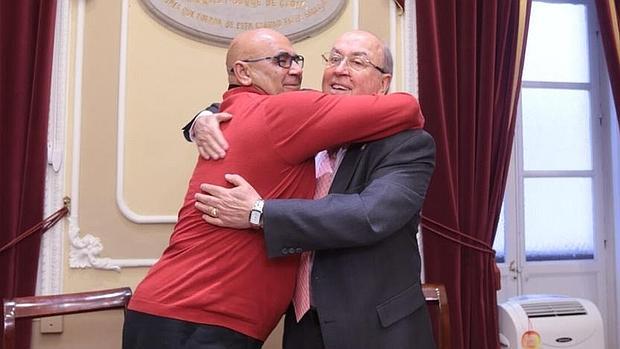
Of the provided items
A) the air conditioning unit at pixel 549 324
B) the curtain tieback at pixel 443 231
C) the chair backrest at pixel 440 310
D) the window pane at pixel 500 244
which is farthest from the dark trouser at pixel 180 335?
the window pane at pixel 500 244

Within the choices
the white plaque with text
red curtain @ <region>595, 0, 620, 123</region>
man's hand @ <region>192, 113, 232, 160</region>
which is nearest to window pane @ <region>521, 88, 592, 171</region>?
red curtain @ <region>595, 0, 620, 123</region>

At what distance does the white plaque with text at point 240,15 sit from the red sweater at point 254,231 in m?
0.99

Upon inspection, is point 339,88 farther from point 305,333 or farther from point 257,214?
point 305,333

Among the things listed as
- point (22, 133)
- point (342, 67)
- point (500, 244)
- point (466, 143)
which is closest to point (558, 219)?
point (500, 244)

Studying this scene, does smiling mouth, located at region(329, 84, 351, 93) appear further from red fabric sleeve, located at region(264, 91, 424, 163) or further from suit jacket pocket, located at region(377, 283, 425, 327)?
suit jacket pocket, located at region(377, 283, 425, 327)

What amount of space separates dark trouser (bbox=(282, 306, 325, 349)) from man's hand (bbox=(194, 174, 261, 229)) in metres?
0.31

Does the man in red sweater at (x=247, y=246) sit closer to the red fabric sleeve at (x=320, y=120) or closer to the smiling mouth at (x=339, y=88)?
the red fabric sleeve at (x=320, y=120)

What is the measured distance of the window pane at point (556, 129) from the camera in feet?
9.57

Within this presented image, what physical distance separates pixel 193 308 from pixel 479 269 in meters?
1.52

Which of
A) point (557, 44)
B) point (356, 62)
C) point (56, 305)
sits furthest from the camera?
point (557, 44)

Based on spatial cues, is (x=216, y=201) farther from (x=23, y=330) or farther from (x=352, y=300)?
(x=23, y=330)

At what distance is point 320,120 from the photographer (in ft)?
4.42

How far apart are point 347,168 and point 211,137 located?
1.15ft

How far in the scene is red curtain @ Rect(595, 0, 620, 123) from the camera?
2658mm
